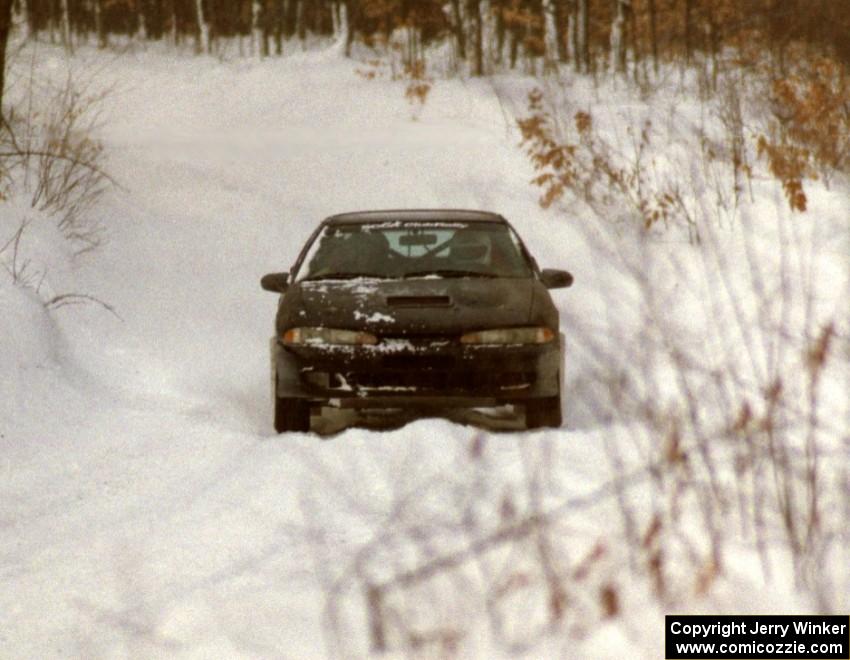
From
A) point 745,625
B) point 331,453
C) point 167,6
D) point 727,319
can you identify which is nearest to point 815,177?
point 727,319

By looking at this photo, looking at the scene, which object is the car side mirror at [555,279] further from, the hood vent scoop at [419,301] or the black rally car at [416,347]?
the hood vent scoop at [419,301]

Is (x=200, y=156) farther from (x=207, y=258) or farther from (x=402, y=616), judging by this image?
(x=402, y=616)

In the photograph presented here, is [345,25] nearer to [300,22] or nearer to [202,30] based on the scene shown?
[202,30]

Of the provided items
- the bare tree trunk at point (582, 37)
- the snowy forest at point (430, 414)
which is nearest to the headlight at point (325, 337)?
the snowy forest at point (430, 414)

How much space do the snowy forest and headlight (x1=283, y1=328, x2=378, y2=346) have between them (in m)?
0.58

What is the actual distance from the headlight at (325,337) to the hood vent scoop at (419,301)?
13.0 inches

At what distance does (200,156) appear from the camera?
60.4ft

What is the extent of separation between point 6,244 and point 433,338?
5.70 meters

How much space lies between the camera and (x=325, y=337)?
6738 mm

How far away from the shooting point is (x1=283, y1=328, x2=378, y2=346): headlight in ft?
21.9

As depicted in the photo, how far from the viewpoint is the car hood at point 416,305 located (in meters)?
6.70

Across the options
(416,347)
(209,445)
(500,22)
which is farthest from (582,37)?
(209,445)

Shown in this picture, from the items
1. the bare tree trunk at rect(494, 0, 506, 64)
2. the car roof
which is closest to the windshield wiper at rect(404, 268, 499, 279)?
the car roof

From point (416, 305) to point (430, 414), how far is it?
1457 millimetres
